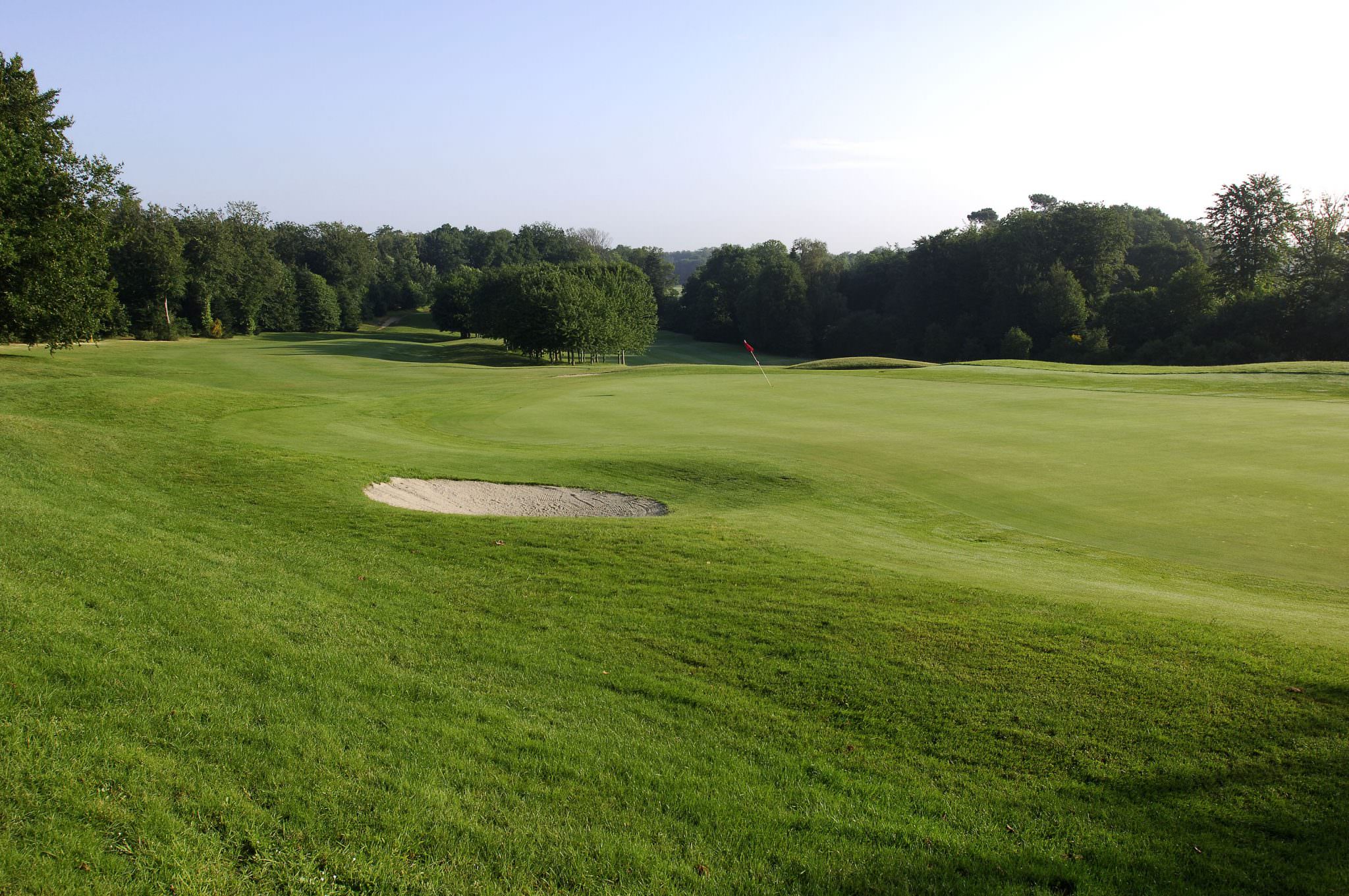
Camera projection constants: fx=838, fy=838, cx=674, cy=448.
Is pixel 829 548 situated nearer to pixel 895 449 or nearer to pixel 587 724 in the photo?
pixel 587 724

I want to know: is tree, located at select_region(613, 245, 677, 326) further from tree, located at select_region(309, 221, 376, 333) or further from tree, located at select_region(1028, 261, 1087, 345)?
tree, located at select_region(1028, 261, 1087, 345)

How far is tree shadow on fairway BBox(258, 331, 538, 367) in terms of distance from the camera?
249 ft

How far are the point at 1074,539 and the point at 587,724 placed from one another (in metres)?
10.6

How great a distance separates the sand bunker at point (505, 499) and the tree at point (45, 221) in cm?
2444

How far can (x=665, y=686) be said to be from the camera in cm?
750

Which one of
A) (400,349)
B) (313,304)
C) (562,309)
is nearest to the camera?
(562,309)

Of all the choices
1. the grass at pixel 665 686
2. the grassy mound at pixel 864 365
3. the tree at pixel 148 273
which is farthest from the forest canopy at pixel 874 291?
the grass at pixel 665 686

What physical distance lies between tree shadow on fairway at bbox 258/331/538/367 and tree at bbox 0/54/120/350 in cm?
3400

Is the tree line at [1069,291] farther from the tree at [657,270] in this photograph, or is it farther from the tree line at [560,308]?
the tree line at [560,308]

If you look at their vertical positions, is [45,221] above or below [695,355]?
above

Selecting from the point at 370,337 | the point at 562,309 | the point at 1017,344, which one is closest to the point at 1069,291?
the point at 1017,344

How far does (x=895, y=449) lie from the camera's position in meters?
21.8

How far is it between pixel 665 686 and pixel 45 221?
3725 centimetres

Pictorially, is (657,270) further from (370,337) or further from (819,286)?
(370,337)
